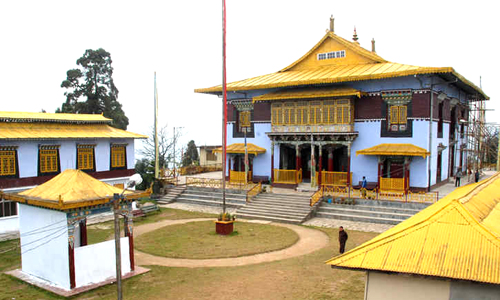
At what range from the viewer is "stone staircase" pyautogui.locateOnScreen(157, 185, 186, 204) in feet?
104

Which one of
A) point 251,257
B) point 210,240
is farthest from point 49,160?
point 251,257

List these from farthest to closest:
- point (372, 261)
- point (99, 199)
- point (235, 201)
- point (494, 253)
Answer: point (235, 201), point (99, 199), point (372, 261), point (494, 253)

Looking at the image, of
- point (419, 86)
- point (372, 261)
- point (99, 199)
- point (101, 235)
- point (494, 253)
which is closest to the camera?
point (494, 253)

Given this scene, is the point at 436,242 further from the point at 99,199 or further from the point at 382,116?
the point at 382,116

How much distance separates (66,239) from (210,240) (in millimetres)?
8018

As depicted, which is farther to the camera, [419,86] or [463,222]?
[419,86]

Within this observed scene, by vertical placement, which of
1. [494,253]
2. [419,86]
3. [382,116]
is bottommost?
[494,253]

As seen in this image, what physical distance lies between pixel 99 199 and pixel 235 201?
15143mm

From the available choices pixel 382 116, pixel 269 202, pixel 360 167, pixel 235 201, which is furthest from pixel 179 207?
pixel 382 116

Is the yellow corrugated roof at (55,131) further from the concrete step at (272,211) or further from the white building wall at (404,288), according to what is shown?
the white building wall at (404,288)

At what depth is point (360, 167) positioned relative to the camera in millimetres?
29688

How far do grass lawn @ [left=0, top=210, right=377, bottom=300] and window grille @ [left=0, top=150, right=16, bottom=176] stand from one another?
23.7 ft

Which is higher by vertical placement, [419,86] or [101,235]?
[419,86]

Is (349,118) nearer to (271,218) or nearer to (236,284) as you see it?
(271,218)
